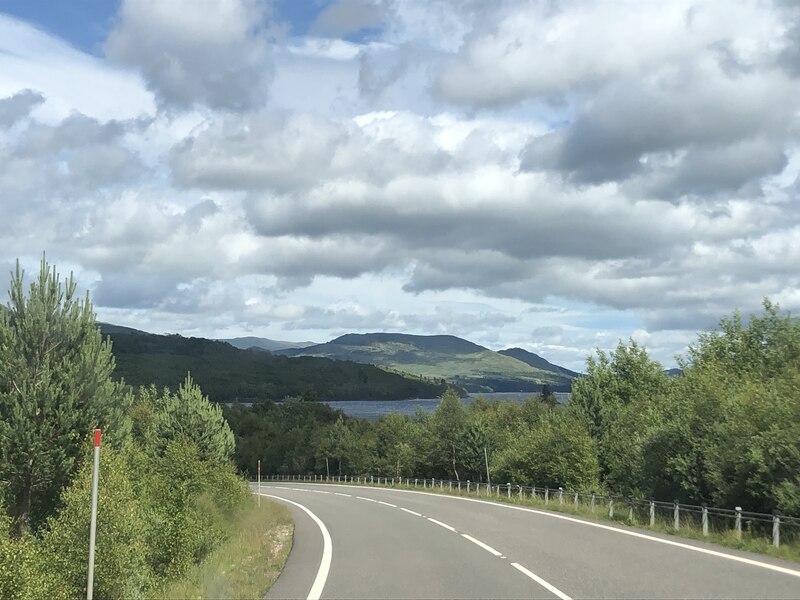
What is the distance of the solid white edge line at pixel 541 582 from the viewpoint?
9984 mm

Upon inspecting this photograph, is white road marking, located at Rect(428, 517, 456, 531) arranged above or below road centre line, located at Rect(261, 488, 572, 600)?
below

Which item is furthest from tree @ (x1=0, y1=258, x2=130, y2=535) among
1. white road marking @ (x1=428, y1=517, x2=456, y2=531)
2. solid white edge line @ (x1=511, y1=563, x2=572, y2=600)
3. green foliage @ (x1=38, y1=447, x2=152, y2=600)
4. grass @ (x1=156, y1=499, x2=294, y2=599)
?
solid white edge line @ (x1=511, y1=563, x2=572, y2=600)

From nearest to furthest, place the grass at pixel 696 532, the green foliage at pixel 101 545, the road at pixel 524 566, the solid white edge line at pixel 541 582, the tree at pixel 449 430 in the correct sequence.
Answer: the solid white edge line at pixel 541 582 < the road at pixel 524 566 < the grass at pixel 696 532 < the green foliage at pixel 101 545 < the tree at pixel 449 430

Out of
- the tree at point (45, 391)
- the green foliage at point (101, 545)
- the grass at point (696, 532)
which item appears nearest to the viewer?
the grass at point (696, 532)

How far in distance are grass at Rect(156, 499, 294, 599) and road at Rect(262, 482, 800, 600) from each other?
374 millimetres

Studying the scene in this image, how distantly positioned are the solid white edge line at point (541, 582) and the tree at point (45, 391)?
1592 cm

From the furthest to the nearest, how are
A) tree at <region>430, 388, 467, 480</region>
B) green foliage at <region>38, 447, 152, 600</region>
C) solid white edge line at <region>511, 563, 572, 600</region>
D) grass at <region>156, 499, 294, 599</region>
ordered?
tree at <region>430, 388, 467, 480</region> → green foliage at <region>38, 447, 152, 600</region> → grass at <region>156, 499, 294, 599</region> → solid white edge line at <region>511, 563, 572, 600</region>

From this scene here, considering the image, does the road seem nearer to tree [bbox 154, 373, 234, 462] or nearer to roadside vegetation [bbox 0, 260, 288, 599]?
roadside vegetation [bbox 0, 260, 288, 599]

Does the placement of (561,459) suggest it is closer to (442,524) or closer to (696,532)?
(442,524)

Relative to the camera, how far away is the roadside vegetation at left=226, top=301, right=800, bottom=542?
1994cm

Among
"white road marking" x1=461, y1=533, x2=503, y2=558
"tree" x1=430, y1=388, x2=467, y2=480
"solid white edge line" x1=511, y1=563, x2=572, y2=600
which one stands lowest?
"tree" x1=430, y1=388, x2=467, y2=480

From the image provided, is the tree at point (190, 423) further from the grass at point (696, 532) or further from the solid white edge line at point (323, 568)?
the grass at point (696, 532)

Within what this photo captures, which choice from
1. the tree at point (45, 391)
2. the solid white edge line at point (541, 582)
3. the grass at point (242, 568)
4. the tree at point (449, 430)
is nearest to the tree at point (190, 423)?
the grass at point (242, 568)

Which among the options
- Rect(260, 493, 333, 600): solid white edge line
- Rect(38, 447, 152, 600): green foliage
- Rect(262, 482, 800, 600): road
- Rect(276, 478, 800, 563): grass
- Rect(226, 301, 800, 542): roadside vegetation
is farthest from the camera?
Rect(226, 301, 800, 542): roadside vegetation
